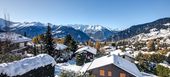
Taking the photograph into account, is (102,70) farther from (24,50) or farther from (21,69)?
(24,50)

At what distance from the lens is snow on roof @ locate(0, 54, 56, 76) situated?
27741 millimetres

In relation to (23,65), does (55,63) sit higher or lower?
lower

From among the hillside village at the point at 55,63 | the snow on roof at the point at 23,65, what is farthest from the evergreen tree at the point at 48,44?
the snow on roof at the point at 23,65

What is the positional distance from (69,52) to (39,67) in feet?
189

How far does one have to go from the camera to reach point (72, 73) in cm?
2853

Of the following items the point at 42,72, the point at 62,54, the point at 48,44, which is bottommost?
the point at 62,54

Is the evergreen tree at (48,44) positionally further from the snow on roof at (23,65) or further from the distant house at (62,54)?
the snow on roof at (23,65)

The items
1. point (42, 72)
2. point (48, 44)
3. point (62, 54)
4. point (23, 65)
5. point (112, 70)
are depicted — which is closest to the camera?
point (23, 65)

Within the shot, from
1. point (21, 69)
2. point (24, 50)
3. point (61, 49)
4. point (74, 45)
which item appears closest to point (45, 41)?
point (24, 50)

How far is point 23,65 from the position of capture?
31375 millimetres

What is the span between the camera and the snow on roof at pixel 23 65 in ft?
91.0

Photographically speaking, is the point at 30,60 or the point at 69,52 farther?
the point at 69,52

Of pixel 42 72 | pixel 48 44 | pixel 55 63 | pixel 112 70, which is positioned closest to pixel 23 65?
pixel 42 72

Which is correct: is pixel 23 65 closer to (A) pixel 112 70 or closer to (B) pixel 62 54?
(A) pixel 112 70
